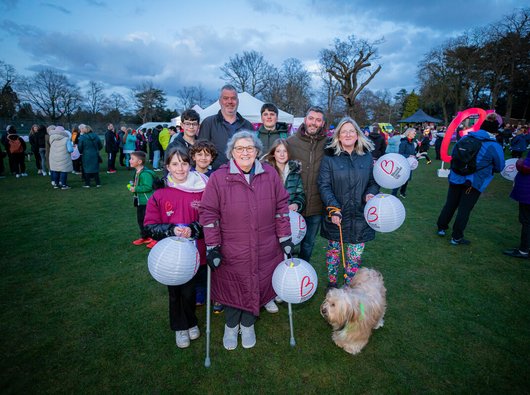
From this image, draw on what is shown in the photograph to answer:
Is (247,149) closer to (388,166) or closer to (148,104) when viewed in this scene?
(388,166)

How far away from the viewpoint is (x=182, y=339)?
2.82 m

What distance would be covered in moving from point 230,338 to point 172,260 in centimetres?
119

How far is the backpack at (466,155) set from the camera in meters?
4.72

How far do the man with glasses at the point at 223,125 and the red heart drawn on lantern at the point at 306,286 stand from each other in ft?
6.88

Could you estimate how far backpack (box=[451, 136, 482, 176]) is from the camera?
472 cm

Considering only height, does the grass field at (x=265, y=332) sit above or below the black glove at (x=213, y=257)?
below

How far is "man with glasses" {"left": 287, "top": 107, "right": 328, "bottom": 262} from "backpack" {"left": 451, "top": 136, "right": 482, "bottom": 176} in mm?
3129

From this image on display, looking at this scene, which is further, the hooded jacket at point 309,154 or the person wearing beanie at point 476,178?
the person wearing beanie at point 476,178

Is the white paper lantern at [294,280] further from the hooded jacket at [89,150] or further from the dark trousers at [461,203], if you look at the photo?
the hooded jacket at [89,150]

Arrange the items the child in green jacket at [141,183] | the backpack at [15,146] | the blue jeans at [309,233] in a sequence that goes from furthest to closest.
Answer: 1. the backpack at [15,146]
2. the child in green jacket at [141,183]
3. the blue jeans at [309,233]

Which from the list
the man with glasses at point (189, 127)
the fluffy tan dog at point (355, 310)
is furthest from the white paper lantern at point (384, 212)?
the man with glasses at point (189, 127)

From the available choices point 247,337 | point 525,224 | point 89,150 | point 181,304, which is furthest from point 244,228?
point 89,150

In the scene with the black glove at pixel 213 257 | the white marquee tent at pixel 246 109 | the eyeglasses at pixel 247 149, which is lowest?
the black glove at pixel 213 257

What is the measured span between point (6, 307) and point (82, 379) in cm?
186
